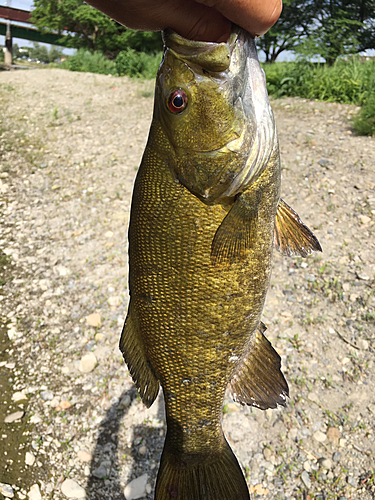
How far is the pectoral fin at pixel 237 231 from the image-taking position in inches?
55.9

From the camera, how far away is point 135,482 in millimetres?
3492

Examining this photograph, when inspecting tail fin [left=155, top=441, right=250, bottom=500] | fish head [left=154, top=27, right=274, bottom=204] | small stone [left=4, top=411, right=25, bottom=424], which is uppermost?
fish head [left=154, top=27, right=274, bottom=204]

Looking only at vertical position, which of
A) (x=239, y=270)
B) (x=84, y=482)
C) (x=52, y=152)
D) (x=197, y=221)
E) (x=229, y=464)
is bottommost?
(x=84, y=482)

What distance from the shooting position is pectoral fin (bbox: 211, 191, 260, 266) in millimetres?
1421

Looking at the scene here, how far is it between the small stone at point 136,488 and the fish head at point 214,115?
298cm

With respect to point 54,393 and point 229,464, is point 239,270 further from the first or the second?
point 54,393

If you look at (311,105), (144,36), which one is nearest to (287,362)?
(311,105)

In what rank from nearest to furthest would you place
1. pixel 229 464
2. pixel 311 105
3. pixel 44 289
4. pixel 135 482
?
pixel 229 464, pixel 135 482, pixel 44 289, pixel 311 105

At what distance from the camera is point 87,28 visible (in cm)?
2014

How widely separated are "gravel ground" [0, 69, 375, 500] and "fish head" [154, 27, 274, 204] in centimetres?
295

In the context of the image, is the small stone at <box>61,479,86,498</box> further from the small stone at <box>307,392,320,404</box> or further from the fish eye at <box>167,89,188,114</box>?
the fish eye at <box>167,89,188,114</box>

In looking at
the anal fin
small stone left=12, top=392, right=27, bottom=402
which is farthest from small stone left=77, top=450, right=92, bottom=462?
the anal fin

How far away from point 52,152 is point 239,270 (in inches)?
304

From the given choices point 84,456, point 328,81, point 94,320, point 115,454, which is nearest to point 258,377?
point 115,454
